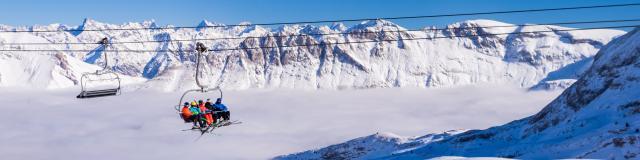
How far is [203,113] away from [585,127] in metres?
74.6

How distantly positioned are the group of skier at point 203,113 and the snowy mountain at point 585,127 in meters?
46.5

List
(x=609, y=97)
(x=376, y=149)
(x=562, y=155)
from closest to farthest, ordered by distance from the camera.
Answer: (x=562, y=155)
(x=609, y=97)
(x=376, y=149)

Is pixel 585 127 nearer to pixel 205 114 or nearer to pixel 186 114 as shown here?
pixel 205 114

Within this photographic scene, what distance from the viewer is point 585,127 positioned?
10631cm

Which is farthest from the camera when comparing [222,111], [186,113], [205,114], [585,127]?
[585,127]

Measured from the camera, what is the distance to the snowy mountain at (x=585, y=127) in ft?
288

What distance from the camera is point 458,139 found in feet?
475

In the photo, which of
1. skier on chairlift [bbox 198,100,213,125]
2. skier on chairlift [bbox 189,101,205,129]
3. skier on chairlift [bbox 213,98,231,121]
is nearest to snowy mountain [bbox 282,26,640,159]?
skier on chairlift [bbox 213,98,231,121]

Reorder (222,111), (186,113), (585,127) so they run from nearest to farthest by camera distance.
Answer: (186,113)
(222,111)
(585,127)

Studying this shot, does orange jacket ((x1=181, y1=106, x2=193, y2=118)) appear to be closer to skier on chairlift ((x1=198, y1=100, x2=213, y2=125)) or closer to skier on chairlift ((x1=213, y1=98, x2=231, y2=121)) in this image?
skier on chairlift ((x1=198, y1=100, x2=213, y2=125))

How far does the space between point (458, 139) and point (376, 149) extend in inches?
1811

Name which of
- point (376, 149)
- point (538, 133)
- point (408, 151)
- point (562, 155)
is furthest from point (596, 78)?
point (376, 149)

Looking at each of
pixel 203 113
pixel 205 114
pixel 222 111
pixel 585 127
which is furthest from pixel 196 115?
pixel 585 127

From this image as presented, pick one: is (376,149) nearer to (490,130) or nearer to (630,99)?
(490,130)
